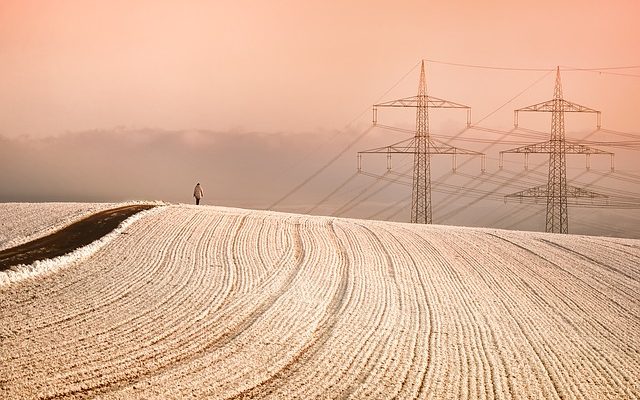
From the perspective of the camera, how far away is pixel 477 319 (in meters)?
24.6

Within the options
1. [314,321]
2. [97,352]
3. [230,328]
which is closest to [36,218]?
[230,328]

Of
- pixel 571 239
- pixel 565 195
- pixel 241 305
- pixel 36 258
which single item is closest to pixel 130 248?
pixel 36 258

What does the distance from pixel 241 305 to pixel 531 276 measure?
47.2ft

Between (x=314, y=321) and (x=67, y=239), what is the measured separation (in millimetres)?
Answer: 14772

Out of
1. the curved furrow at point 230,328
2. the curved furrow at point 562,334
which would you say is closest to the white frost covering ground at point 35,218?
the curved furrow at point 230,328

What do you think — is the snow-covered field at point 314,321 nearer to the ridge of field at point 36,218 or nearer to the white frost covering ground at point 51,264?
the white frost covering ground at point 51,264

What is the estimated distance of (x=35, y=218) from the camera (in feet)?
131

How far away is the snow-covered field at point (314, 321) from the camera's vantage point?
56.9 ft

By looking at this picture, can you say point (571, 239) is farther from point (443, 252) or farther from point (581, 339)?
point (581, 339)

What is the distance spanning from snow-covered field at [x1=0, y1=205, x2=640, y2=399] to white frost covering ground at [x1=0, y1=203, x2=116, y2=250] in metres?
4.62

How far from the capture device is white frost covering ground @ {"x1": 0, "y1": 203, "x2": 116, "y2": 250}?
34688 millimetres

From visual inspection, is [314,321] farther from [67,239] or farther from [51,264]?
[67,239]

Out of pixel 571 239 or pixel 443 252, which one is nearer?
pixel 443 252

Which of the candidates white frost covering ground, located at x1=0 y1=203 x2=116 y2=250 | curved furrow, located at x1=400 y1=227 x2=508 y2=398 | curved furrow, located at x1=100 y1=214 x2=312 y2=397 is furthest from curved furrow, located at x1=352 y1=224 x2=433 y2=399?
white frost covering ground, located at x1=0 y1=203 x2=116 y2=250
